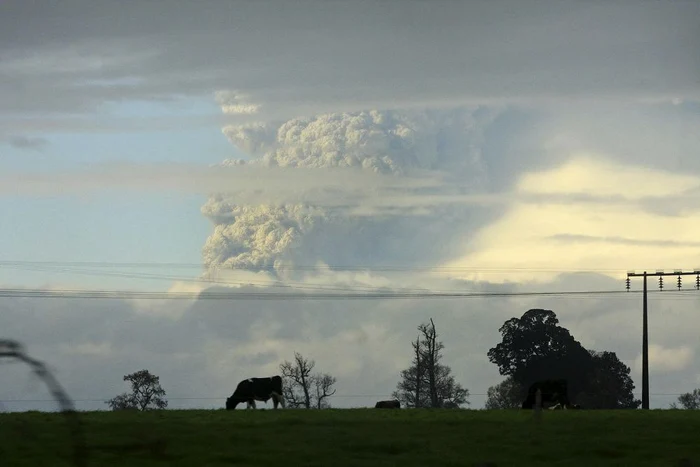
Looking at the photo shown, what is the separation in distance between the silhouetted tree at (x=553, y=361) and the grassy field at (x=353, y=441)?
85957 millimetres

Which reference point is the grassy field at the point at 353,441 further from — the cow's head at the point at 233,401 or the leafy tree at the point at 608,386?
the leafy tree at the point at 608,386

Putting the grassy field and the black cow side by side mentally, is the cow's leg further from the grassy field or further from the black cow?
the grassy field

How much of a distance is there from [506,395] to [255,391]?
79819mm

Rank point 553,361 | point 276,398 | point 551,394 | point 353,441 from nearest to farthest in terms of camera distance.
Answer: point 353,441
point 276,398
point 551,394
point 553,361

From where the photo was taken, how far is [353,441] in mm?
30719

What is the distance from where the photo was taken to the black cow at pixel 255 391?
64.4 meters

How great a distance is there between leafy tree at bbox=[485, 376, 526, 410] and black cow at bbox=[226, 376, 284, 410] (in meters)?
55.1

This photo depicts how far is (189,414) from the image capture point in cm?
4131

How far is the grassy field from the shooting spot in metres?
27.8

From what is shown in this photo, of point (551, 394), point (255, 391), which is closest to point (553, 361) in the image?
point (551, 394)

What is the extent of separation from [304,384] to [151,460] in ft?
322

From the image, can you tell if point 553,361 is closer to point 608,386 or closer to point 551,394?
point 608,386

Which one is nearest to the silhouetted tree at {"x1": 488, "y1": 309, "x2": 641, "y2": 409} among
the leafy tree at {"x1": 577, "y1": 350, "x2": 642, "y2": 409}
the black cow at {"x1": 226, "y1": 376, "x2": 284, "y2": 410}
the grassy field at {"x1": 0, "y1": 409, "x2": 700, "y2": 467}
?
the leafy tree at {"x1": 577, "y1": 350, "x2": 642, "y2": 409}

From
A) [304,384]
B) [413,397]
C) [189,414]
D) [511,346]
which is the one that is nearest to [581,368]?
[511,346]
